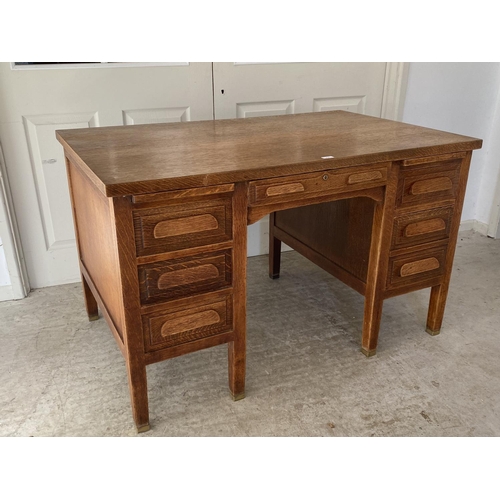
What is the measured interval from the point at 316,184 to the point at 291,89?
1.11 metres

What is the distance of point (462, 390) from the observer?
1643 millimetres

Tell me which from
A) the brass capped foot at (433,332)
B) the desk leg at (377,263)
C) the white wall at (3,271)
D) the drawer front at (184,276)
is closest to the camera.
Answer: the drawer front at (184,276)

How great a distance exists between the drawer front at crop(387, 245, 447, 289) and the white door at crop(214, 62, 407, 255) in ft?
3.18

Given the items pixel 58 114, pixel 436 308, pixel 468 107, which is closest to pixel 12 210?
pixel 58 114

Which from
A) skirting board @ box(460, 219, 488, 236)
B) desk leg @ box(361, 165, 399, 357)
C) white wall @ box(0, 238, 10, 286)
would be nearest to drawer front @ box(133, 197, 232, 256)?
desk leg @ box(361, 165, 399, 357)

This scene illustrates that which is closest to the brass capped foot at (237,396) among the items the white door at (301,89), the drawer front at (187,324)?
the drawer front at (187,324)

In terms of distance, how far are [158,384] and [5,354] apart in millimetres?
601

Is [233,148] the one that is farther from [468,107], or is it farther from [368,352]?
[468,107]

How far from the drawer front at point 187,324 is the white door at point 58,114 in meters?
1.07

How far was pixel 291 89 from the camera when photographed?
2.36 metres

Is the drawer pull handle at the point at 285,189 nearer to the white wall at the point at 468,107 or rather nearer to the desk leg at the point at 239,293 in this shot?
the desk leg at the point at 239,293

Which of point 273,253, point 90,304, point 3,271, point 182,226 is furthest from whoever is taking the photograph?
point 273,253

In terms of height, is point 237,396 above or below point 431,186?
below

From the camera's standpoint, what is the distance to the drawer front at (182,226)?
1236 millimetres
